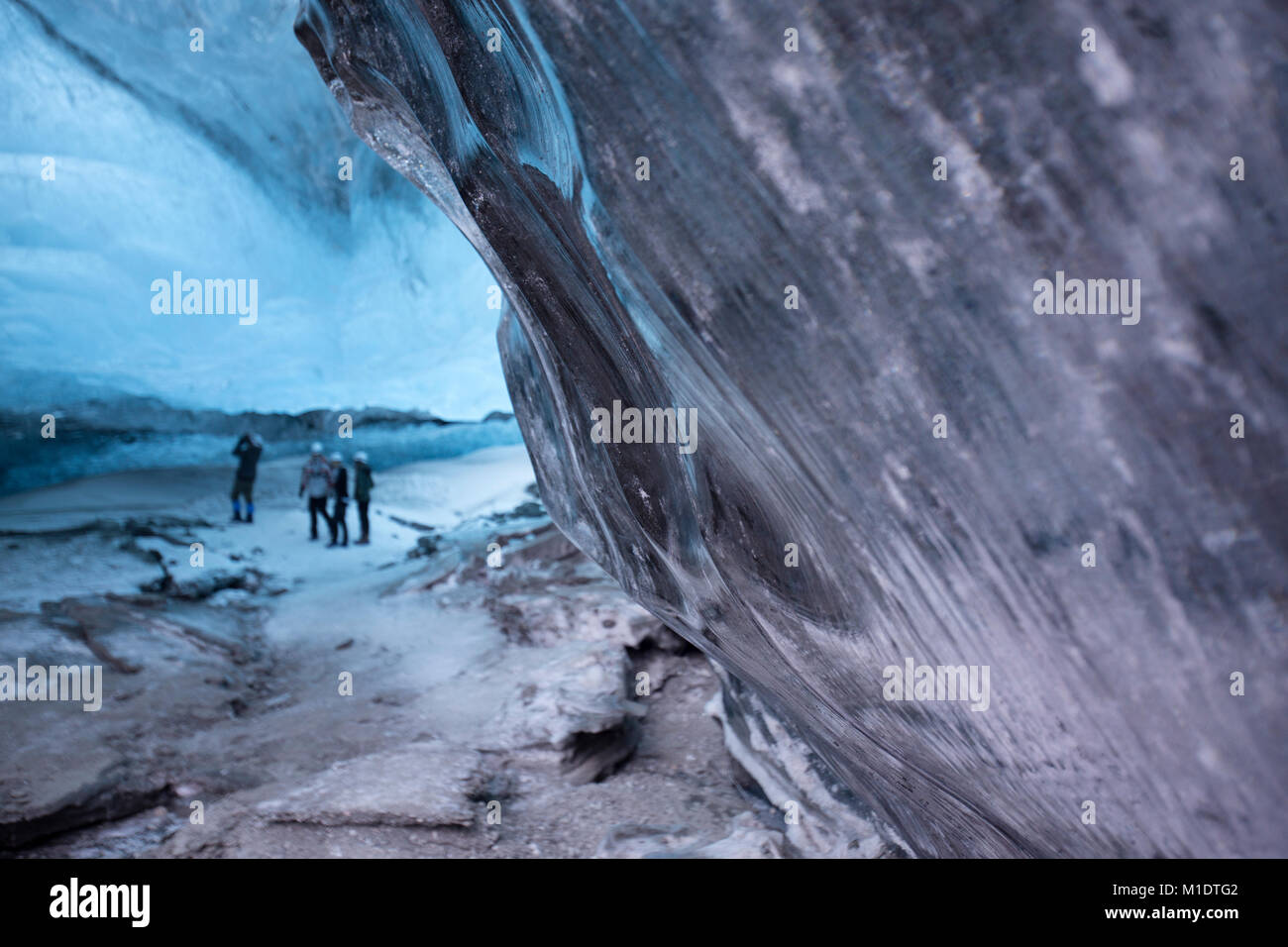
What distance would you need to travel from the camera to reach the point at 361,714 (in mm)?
3812

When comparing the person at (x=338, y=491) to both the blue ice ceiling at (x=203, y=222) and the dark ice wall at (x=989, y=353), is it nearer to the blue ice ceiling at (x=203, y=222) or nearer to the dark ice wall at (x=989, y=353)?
the blue ice ceiling at (x=203, y=222)

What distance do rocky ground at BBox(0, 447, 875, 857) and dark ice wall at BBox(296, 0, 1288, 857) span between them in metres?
1.40

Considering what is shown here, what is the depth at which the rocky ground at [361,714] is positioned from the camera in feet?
9.26

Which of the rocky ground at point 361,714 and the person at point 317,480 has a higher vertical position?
the person at point 317,480

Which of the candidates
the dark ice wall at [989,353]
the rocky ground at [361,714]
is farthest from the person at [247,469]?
the dark ice wall at [989,353]

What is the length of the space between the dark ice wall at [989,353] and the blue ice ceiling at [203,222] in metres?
6.19

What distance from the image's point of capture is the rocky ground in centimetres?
282

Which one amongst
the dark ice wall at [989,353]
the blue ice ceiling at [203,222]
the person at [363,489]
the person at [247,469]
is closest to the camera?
the dark ice wall at [989,353]

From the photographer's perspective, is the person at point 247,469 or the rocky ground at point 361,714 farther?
the person at point 247,469

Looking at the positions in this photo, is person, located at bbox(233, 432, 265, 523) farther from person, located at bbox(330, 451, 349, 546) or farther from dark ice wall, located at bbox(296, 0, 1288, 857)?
dark ice wall, located at bbox(296, 0, 1288, 857)

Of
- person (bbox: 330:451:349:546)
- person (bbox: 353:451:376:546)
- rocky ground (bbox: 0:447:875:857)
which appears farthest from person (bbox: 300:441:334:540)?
rocky ground (bbox: 0:447:875:857)

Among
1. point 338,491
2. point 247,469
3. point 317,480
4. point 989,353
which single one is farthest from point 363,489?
point 989,353

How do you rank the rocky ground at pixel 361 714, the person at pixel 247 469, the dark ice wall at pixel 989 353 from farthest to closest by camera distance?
1. the person at pixel 247 469
2. the rocky ground at pixel 361 714
3. the dark ice wall at pixel 989 353
